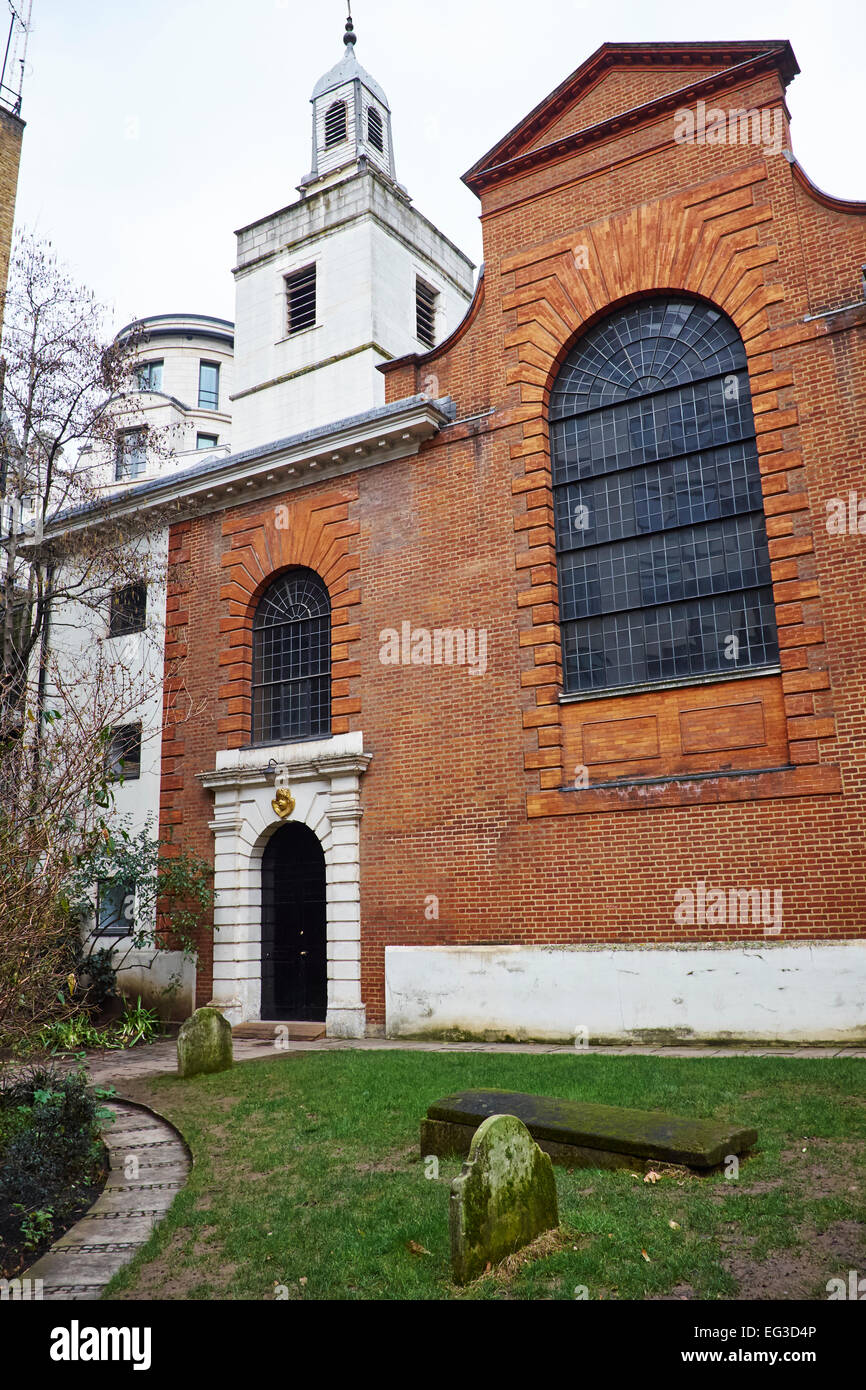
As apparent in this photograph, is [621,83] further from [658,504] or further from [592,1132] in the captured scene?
[592,1132]

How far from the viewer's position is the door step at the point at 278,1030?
15695 millimetres

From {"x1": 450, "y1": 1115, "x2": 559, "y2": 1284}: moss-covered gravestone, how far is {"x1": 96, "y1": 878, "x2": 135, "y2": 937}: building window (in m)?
13.7

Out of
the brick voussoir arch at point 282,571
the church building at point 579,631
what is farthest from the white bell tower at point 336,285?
the church building at point 579,631

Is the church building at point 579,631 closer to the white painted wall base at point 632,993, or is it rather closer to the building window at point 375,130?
the white painted wall base at point 632,993

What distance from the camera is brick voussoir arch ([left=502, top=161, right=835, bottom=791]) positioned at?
1297cm

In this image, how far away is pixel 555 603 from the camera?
15125mm

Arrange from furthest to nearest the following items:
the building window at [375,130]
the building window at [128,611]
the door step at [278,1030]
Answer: the building window at [375,130] → the building window at [128,611] → the door step at [278,1030]

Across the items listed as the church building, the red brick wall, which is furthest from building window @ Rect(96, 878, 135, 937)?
the red brick wall

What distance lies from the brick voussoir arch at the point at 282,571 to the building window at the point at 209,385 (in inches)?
1183

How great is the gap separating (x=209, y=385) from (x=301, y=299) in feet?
69.0

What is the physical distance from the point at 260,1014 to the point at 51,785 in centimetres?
1053

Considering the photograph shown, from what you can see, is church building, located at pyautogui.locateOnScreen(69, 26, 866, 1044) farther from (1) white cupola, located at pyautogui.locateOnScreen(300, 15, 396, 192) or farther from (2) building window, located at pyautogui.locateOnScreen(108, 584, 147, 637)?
(1) white cupola, located at pyautogui.locateOnScreen(300, 15, 396, 192)

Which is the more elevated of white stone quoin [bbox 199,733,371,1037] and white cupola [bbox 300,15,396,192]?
white cupola [bbox 300,15,396,192]

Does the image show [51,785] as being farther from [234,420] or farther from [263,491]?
[234,420]
